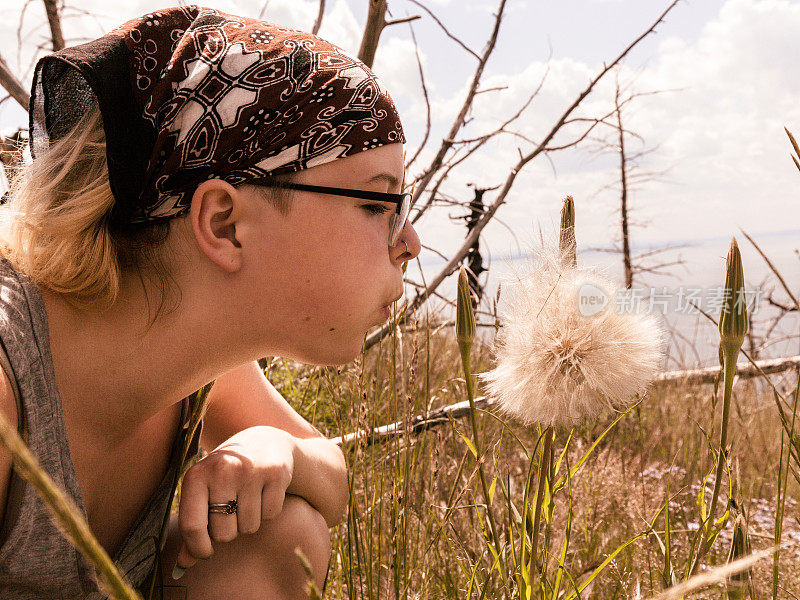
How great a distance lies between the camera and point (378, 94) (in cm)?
116

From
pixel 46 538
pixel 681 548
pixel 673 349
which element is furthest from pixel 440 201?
pixel 673 349

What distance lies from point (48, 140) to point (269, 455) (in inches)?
27.4

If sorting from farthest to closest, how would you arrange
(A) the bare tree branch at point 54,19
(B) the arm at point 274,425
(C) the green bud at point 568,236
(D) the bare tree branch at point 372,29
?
(A) the bare tree branch at point 54,19 → (D) the bare tree branch at point 372,29 → (B) the arm at point 274,425 → (C) the green bud at point 568,236

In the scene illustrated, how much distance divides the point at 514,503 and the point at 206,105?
1.10m

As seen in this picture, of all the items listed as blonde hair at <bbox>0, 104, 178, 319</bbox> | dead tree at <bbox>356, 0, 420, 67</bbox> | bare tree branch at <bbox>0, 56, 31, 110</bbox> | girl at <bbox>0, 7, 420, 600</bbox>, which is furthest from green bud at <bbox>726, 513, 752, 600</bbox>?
bare tree branch at <bbox>0, 56, 31, 110</bbox>

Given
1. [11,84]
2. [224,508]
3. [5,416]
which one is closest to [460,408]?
[224,508]

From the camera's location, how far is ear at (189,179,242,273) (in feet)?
3.48

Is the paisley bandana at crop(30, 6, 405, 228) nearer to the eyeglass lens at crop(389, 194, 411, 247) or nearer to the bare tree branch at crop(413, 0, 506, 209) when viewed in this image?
the eyeglass lens at crop(389, 194, 411, 247)

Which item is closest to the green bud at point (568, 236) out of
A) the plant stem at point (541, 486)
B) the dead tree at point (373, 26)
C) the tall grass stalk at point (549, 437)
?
the tall grass stalk at point (549, 437)

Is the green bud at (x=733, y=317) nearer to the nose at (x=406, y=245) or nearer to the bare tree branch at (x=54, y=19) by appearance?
the nose at (x=406, y=245)

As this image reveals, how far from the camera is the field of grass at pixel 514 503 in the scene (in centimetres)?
117

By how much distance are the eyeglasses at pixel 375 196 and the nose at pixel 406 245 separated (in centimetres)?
1

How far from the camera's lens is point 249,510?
3.56 ft

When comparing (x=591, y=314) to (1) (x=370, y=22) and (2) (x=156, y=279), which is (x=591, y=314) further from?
(1) (x=370, y=22)
